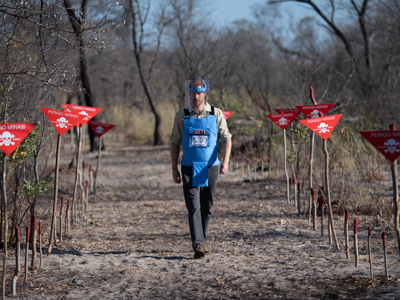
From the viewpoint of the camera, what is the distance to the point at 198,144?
13.4ft

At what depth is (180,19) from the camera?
46.8 ft

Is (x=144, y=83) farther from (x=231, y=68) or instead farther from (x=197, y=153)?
(x=197, y=153)

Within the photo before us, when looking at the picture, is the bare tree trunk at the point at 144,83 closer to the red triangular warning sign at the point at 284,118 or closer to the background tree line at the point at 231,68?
the background tree line at the point at 231,68

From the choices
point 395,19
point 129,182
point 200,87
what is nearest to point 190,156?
point 200,87

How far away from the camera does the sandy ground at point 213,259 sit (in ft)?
11.2

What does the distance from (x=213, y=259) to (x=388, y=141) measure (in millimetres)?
1864

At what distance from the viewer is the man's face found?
408 centimetres

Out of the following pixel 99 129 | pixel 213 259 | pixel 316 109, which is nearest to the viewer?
pixel 213 259

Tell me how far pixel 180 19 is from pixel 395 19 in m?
6.48

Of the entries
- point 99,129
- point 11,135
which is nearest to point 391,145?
point 11,135

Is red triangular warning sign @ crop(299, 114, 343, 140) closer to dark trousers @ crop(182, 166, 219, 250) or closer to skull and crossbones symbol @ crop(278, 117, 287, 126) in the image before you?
dark trousers @ crop(182, 166, 219, 250)

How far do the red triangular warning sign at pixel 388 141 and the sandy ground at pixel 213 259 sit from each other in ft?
3.12

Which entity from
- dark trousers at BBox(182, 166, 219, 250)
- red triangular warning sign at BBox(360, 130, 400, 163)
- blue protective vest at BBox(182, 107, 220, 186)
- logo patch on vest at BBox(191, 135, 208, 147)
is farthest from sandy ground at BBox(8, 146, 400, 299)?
logo patch on vest at BBox(191, 135, 208, 147)

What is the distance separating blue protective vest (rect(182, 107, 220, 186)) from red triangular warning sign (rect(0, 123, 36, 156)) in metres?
1.33
